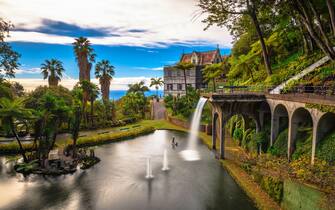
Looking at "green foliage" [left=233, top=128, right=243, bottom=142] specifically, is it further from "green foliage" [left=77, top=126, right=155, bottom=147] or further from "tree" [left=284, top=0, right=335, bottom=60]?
"green foliage" [left=77, top=126, right=155, bottom=147]

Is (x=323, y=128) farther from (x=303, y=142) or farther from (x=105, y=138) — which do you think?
(x=105, y=138)

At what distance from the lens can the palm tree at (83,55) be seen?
58453 millimetres

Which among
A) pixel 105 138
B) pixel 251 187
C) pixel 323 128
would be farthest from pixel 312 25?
pixel 105 138

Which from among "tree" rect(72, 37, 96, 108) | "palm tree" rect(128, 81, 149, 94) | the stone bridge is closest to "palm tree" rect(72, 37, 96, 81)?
"tree" rect(72, 37, 96, 108)

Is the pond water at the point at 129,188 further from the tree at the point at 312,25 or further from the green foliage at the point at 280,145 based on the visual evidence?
the tree at the point at 312,25

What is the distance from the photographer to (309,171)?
14.2 metres

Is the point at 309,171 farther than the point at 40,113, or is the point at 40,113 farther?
the point at 40,113

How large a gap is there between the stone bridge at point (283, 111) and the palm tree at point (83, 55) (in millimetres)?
41003

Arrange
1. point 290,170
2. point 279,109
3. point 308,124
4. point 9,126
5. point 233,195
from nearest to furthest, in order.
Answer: point 290,170
point 233,195
point 308,124
point 279,109
point 9,126

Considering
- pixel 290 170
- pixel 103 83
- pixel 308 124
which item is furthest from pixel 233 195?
pixel 103 83

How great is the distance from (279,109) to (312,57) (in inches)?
454

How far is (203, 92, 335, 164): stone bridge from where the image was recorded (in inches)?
642

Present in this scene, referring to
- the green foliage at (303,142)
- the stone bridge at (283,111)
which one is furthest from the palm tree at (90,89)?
the green foliage at (303,142)

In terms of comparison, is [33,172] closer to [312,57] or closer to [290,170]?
[290,170]
